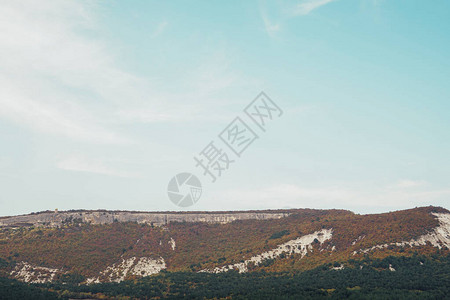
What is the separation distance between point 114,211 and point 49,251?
36367 mm

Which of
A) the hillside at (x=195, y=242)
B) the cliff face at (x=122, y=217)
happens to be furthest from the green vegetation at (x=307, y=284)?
the cliff face at (x=122, y=217)

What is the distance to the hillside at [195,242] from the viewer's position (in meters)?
118

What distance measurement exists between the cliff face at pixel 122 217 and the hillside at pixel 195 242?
1.28 ft

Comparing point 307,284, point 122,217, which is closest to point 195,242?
point 122,217

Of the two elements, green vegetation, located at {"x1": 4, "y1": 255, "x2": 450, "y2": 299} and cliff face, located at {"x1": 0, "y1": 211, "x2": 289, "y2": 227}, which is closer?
green vegetation, located at {"x1": 4, "y1": 255, "x2": 450, "y2": 299}

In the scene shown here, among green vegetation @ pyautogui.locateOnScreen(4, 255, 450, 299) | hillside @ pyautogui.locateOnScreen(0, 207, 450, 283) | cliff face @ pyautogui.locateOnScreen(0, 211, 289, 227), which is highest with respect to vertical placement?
cliff face @ pyautogui.locateOnScreen(0, 211, 289, 227)

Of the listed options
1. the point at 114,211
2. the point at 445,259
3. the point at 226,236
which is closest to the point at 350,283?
the point at 445,259

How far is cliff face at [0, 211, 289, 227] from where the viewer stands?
155 meters

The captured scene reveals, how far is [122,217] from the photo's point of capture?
161750 millimetres

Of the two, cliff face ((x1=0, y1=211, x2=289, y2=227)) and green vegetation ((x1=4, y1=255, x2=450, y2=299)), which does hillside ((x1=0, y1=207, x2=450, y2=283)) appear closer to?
cliff face ((x1=0, y1=211, x2=289, y2=227))

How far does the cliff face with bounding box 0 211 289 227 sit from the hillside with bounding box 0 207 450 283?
1.28 ft

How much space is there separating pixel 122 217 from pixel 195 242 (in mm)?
34204

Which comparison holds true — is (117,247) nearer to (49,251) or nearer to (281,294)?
(49,251)

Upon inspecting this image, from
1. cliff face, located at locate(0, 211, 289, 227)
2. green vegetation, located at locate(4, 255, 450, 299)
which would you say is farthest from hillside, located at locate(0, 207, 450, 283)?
green vegetation, located at locate(4, 255, 450, 299)
